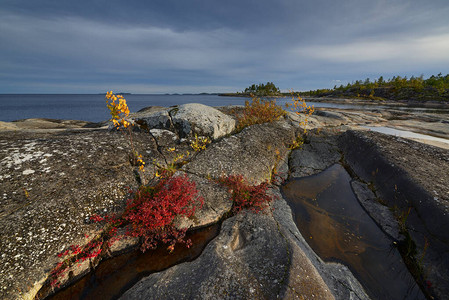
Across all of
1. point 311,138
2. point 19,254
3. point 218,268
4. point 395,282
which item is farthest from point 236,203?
point 311,138

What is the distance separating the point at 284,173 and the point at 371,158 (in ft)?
13.6

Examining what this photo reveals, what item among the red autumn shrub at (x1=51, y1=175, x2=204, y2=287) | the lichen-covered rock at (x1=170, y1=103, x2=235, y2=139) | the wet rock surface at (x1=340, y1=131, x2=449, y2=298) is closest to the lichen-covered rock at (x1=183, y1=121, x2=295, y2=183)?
the lichen-covered rock at (x1=170, y1=103, x2=235, y2=139)

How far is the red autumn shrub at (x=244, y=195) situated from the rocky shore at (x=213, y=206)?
10.5 inches

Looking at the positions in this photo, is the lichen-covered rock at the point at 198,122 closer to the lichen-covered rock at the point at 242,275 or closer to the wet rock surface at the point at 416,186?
the lichen-covered rock at the point at 242,275

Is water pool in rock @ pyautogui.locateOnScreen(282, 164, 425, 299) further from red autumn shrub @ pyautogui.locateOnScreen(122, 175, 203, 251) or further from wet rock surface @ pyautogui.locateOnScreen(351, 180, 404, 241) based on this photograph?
red autumn shrub @ pyautogui.locateOnScreen(122, 175, 203, 251)

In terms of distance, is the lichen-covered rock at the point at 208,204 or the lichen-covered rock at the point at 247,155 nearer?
the lichen-covered rock at the point at 208,204

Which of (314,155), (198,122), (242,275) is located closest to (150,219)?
(242,275)

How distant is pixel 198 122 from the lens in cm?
881

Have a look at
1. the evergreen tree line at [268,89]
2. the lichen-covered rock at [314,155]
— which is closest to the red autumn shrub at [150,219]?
the lichen-covered rock at [314,155]

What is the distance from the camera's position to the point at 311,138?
39.3ft

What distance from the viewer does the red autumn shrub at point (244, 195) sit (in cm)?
576

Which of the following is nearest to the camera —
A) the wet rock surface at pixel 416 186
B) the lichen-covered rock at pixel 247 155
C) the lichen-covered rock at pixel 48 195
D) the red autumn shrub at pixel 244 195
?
the lichen-covered rock at pixel 48 195

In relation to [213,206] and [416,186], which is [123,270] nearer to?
[213,206]

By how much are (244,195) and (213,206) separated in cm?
112
